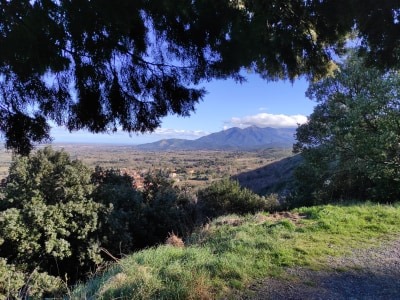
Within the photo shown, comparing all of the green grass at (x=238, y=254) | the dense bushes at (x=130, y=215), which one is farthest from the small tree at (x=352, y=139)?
the dense bushes at (x=130, y=215)

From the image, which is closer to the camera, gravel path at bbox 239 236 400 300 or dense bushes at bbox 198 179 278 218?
gravel path at bbox 239 236 400 300

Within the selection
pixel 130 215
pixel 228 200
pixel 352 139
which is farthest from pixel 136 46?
pixel 228 200

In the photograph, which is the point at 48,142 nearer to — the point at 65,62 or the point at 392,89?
the point at 65,62

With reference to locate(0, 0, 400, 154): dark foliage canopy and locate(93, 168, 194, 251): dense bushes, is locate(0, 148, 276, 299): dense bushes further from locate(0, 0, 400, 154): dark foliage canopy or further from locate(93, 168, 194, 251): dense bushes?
locate(0, 0, 400, 154): dark foliage canopy

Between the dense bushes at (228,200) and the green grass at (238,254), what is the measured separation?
1209cm

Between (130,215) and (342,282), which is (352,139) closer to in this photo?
(342,282)

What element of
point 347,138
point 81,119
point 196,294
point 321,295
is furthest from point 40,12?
point 347,138

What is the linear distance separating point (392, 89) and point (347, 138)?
7.66ft

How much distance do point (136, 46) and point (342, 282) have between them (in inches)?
158

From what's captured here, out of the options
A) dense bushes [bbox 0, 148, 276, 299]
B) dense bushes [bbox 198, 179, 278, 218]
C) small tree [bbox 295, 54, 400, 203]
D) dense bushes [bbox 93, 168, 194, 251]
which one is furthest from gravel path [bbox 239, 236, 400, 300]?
dense bushes [bbox 198, 179, 278, 218]

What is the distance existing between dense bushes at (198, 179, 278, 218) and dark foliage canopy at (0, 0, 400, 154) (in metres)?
17.0

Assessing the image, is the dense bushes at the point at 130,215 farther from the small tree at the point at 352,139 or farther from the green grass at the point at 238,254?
the green grass at the point at 238,254

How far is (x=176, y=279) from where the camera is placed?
14.6 feet

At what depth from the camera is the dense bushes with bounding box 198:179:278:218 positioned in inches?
814
